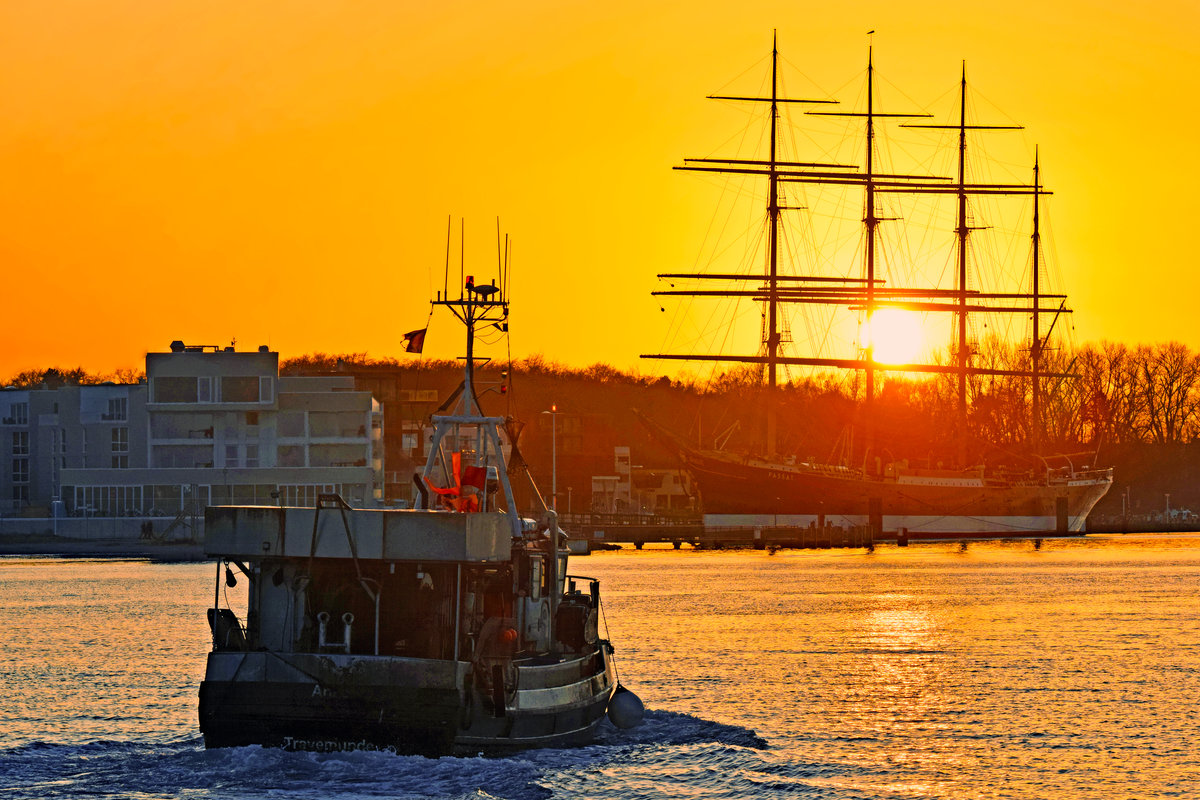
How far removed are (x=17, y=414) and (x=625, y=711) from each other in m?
135

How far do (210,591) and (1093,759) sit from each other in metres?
55.3

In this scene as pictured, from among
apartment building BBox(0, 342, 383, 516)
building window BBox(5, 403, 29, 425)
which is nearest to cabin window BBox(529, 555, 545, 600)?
apartment building BBox(0, 342, 383, 516)

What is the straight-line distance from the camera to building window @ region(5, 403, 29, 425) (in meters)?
154

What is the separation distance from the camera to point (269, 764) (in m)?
24.7

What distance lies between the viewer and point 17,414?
506 ft

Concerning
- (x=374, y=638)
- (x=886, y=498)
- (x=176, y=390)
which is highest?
(x=176, y=390)

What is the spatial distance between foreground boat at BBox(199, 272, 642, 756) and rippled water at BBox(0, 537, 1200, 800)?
59 centimetres

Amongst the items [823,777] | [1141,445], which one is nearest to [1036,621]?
[823,777]

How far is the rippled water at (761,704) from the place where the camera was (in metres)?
26.8

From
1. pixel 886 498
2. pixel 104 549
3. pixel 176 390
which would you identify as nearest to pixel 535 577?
pixel 104 549

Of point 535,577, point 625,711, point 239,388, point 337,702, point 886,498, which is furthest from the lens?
point 886,498

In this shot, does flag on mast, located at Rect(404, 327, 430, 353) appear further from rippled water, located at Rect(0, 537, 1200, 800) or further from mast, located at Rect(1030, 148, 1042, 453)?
mast, located at Rect(1030, 148, 1042, 453)

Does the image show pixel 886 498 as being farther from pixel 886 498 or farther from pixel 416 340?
pixel 416 340

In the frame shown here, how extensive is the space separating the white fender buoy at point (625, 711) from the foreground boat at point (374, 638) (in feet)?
16.9
